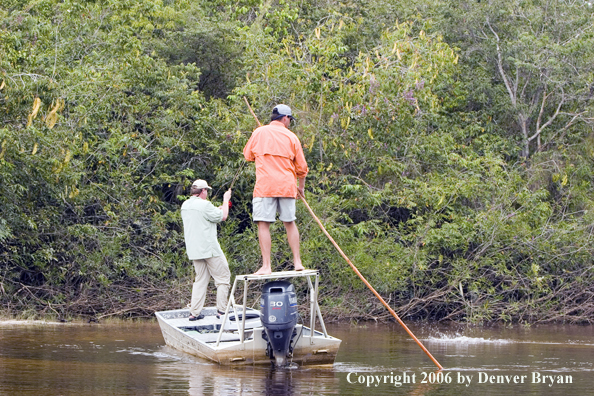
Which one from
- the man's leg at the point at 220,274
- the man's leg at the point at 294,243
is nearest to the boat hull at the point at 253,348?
the man's leg at the point at 294,243

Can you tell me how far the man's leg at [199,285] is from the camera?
10.4 metres

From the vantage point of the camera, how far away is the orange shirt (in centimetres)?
888

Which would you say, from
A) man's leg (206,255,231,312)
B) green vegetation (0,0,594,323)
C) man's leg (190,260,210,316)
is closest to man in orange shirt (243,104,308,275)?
man's leg (206,255,231,312)

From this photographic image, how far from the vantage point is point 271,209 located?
29.3 feet

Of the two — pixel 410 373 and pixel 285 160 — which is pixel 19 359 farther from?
pixel 410 373

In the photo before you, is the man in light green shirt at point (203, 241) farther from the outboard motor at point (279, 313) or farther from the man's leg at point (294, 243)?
the outboard motor at point (279, 313)

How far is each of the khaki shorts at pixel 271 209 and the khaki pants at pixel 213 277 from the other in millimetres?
1612

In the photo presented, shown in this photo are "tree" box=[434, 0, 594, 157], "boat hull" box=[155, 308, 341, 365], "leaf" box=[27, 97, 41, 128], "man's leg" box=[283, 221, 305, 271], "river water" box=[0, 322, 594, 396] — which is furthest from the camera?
"tree" box=[434, 0, 594, 157]

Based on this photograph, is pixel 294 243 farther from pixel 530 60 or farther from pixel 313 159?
pixel 530 60

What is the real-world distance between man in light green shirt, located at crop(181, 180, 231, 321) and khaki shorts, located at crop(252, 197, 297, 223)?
1.15 metres

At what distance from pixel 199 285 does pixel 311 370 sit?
226cm

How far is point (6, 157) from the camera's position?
1275 centimetres

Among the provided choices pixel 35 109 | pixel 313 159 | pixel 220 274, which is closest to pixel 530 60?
pixel 313 159

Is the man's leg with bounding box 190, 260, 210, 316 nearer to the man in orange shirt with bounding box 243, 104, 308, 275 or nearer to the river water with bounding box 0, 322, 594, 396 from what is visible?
the river water with bounding box 0, 322, 594, 396
